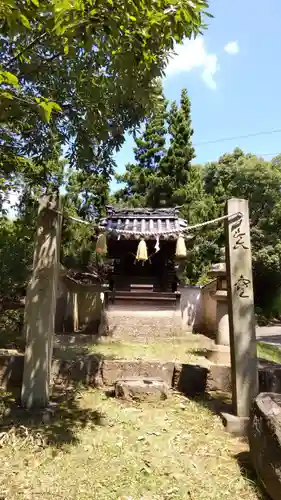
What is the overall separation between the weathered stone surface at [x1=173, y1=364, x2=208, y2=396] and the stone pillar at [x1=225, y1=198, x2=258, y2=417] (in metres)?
1.39

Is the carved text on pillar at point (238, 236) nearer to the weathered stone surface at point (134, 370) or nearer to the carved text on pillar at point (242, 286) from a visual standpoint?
the carved text on pillar at point (242, 286)

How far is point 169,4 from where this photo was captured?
310 cm

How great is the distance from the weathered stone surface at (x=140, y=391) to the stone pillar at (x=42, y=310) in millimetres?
1215

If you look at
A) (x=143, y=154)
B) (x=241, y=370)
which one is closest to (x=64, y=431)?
(x=241, y=370)

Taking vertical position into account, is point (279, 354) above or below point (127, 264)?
below

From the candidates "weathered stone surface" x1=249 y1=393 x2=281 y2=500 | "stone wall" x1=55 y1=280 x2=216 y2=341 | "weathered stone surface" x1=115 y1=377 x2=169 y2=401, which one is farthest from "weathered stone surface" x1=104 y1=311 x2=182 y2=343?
"weathered stone surface" x1=249 y1=393 x2=281 y2=500

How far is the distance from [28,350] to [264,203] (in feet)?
70.8

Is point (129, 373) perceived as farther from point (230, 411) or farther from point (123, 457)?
point (123, 457)

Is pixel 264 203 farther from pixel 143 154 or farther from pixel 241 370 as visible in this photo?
pixel 241 370

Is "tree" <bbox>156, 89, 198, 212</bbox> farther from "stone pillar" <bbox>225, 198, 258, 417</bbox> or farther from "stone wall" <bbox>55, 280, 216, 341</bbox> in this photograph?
"stone pillar" <bbox>225, 198, 258, 417</bbox>

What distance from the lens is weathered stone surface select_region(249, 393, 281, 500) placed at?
2.92 metres

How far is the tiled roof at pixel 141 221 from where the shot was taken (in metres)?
11.7

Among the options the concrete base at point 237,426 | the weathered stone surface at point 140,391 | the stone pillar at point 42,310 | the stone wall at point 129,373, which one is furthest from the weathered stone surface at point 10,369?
the concrete base at point 237,426

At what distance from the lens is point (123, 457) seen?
147 inches
